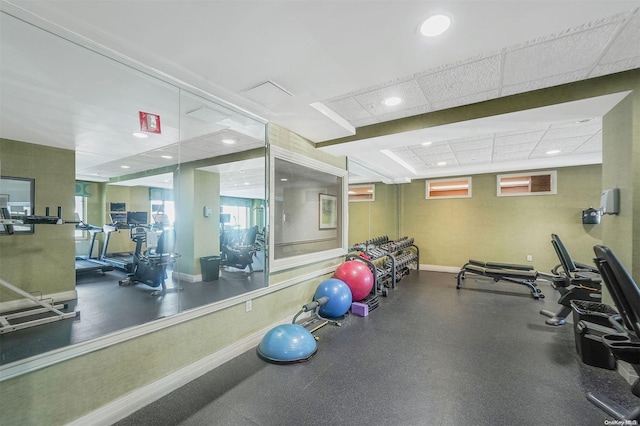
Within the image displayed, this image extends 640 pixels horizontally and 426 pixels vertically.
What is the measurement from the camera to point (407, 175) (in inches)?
280

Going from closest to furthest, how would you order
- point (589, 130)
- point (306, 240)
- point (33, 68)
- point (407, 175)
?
1. point (33, 68)
2. point (589, 130)
3. point (306, 240)
4. point (407, 175)

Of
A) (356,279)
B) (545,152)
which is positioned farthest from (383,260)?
(545,152)

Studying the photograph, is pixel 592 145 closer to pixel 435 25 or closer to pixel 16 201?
pixel 435 25

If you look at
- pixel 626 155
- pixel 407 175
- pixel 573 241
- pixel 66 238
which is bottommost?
pixel 573 241

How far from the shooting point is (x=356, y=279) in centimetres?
405

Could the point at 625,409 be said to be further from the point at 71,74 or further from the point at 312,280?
the point at 71,74

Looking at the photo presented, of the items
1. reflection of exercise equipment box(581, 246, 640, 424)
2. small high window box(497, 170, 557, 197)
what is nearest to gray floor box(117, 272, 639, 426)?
reflection of exercise equipment box(581, 246, 640, 424)

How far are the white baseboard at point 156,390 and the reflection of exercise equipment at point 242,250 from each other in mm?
2617

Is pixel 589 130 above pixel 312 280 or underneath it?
above

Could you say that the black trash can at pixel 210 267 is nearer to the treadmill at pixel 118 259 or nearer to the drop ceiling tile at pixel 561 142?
the treadmill at pixel 118 259

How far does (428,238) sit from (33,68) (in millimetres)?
8045

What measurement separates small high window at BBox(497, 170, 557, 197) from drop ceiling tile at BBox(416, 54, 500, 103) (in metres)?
5.05

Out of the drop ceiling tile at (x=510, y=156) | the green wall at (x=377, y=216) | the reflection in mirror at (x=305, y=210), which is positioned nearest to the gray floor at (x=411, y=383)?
the reflection in mirror at (x=305, y=210)

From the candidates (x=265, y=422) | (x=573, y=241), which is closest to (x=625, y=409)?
(x=265, y=422)
